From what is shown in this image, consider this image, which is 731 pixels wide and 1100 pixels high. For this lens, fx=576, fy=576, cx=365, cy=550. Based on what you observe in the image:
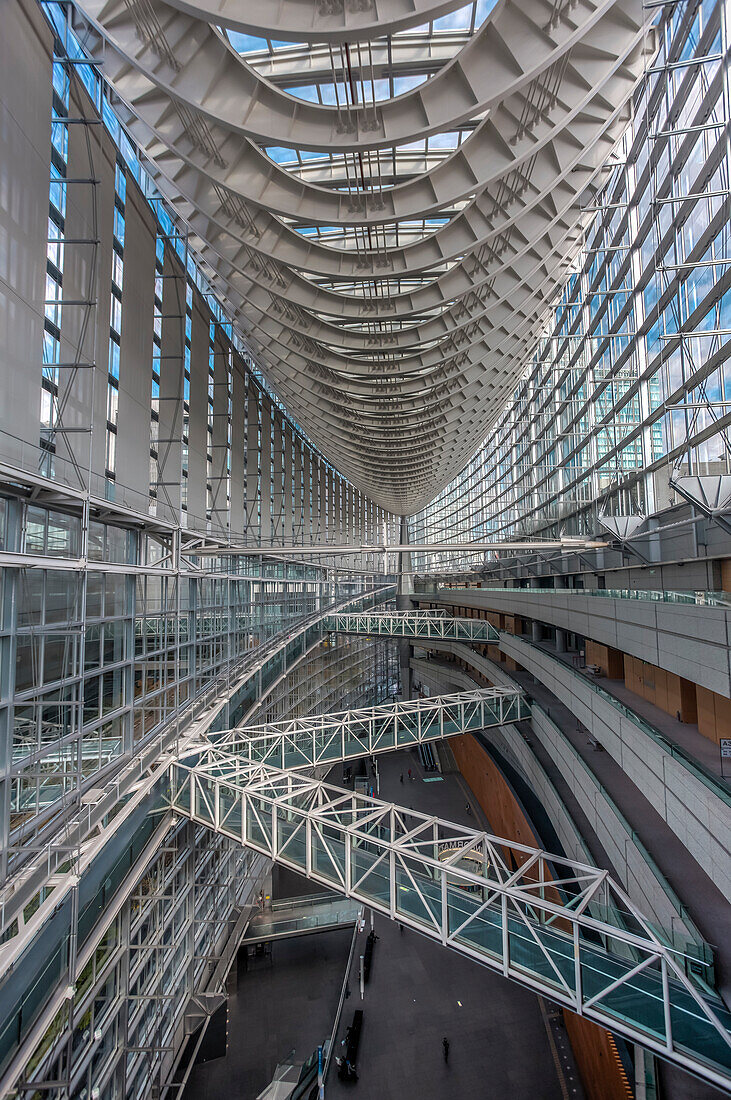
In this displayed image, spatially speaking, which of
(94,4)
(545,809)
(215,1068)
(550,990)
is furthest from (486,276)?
(215,1068)

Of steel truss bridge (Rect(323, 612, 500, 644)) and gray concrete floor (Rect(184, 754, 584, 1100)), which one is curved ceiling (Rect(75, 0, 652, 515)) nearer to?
gray concrete floor (Rect(184, 754, 584, 1100))

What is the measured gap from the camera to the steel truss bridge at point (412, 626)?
33906mm

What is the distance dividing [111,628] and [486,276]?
1076 cm

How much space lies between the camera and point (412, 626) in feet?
127

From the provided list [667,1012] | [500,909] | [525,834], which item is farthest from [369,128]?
[525,834]

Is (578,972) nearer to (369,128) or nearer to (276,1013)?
(369,128)

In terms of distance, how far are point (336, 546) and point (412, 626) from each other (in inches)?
966

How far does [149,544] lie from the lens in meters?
13.2

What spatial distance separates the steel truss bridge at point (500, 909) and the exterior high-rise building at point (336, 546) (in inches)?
2.4

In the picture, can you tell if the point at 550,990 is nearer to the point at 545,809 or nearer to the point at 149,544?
the point at 149,544

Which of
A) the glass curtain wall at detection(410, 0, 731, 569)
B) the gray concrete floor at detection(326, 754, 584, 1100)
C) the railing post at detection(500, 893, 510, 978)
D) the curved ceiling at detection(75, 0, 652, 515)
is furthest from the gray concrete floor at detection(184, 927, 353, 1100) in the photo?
the curved ceiling at detection(75, 0, 652, 515)

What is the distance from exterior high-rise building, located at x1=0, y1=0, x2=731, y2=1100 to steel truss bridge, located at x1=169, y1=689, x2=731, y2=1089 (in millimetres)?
61

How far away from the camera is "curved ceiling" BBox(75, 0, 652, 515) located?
6879mm

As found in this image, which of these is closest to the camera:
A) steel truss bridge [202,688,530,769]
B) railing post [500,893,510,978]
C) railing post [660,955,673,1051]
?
railing post [660,955,673,1051]
